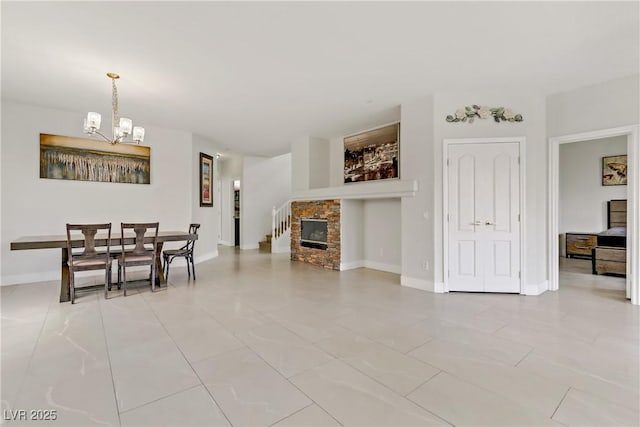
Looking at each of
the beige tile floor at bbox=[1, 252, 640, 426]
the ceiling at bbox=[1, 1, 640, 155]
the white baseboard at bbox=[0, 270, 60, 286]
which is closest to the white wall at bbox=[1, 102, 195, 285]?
the white baseboard at bbox=[0, 270, 60, 286]

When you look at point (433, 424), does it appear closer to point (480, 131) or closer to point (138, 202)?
point (480, 131)

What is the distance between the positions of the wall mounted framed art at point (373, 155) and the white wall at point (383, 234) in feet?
1.84

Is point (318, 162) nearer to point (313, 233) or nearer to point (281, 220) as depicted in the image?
Answer: point (313, 233)

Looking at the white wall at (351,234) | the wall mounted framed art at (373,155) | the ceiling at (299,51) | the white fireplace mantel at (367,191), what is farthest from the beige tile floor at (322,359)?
the ceiling at (299,51)

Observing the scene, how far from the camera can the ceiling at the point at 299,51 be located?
2.57 m

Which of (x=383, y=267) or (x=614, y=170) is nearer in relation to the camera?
(x=383, y=267)

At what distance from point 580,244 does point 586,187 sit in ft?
4.44

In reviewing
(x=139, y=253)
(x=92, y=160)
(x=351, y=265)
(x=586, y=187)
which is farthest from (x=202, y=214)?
(x=586, y=187)

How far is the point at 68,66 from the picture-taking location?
348 cm

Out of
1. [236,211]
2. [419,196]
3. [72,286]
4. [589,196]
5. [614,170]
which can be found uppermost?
[614,170]

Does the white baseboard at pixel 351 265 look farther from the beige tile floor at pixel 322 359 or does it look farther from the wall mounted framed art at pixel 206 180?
the wall mounted framed art at pixel 206 180

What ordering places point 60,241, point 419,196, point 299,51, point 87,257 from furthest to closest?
point 419,196 → point 87,257 → point 60,241 → point 299,51

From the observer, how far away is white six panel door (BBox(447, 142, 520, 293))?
4.21 meters

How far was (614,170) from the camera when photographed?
6.75 m
